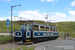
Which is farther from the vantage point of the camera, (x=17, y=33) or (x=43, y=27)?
(x=43, y=27)

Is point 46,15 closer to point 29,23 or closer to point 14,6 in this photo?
point 14,6

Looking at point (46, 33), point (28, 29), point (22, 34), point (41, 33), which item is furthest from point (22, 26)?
point (46, 33)

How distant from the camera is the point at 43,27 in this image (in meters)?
19.8

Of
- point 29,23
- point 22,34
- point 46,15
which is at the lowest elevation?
point 22,34

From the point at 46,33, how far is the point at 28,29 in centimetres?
507

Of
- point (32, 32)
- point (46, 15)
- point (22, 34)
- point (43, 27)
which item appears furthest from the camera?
point (46, 15)

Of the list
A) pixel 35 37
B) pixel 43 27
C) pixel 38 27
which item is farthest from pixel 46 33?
pixel 35 37

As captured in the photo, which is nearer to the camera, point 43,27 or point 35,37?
point 35,37

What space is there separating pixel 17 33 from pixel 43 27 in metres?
6.16

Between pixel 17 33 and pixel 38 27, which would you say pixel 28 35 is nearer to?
pixel 17 33

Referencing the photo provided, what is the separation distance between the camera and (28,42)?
14938 mm

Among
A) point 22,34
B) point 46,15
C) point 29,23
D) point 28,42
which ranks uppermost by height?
point 46,15

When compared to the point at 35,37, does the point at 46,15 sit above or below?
above

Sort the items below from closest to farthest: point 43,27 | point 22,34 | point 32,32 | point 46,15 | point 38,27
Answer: point 22,34 < point 32,32 < point 38,27 < point 43,27 < point 46,15
